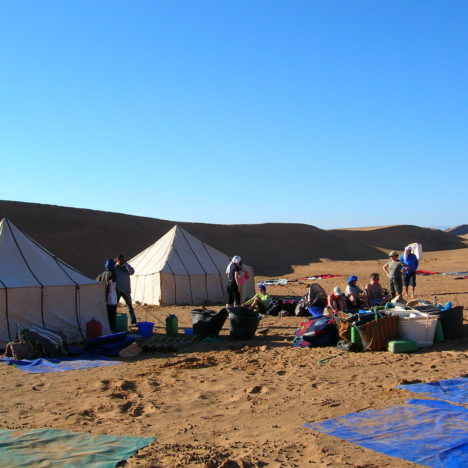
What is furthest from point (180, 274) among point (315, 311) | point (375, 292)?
point (375, 292)

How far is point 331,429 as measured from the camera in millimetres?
4926

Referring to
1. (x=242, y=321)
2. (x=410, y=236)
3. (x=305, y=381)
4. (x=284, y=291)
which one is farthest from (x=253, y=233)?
(x=305, y=381)

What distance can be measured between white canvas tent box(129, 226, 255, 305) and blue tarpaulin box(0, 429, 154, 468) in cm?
1119

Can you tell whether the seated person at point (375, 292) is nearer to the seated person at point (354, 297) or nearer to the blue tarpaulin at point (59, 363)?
the seated person at point (354, 297)

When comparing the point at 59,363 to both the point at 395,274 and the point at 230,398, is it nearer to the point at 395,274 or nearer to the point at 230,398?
the point at 230,398

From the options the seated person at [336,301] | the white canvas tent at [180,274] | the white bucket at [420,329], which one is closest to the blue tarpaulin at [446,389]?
the white bucket at [420,329]

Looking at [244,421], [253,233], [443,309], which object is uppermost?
[253,233]

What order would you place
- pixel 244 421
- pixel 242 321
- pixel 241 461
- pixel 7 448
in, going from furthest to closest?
pixel 242 321 < pixel 244 421 < pixel 7 448 < pixel 241 461

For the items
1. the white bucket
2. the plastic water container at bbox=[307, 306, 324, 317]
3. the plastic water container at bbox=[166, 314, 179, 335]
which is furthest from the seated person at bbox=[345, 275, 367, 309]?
the plastic water container at bbox=[166, 314, 179, 335]

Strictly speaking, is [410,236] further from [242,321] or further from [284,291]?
[242,321]

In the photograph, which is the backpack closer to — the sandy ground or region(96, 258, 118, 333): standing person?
the sandy ground

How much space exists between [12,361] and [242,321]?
12.1 ft

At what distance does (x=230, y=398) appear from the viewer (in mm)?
6238

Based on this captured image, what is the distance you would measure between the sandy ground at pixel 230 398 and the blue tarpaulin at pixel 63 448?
0.60ft
